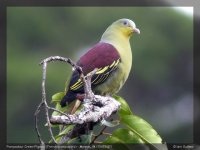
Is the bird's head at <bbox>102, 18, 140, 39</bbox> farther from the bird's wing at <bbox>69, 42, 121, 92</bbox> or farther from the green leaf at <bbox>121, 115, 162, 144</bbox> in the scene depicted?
the green leaf at <bbox>121, 115, 162, 144</bbox>

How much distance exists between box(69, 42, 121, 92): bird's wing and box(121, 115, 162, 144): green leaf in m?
0.27

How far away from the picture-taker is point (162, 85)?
2.26m

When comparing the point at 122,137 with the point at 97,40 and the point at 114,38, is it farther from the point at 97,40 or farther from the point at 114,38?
the point at 97,40

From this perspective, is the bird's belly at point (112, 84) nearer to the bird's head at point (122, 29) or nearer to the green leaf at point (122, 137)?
the bird's head at point (122, 29)

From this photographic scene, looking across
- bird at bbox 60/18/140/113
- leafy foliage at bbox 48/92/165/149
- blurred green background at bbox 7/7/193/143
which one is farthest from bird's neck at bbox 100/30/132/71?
leafy foliage at bbox 48/92/165/149

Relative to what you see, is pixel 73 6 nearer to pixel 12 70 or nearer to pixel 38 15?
pixel 38 15

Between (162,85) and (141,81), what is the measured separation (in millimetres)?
116

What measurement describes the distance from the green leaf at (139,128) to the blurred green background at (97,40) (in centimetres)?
58

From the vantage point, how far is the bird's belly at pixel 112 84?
1.69m

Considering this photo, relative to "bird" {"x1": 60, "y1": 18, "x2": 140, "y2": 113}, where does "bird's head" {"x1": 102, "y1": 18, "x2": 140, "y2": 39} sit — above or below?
above

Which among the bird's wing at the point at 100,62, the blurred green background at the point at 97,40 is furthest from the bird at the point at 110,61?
the blurred green background at the point at 97,40


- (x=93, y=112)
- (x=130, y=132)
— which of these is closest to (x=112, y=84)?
(x=130, y=132)

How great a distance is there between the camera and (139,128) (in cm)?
141

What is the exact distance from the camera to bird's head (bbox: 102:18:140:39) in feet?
5.95
